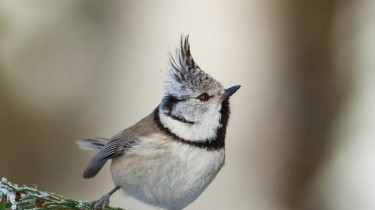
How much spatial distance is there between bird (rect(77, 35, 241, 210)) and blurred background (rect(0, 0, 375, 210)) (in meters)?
1.78

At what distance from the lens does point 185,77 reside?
271 centimetres

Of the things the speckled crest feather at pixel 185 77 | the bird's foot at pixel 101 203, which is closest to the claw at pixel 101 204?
the bird's foot at pixel 101 203

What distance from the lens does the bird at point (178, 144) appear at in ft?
8.43

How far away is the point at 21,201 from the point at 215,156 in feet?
3.26

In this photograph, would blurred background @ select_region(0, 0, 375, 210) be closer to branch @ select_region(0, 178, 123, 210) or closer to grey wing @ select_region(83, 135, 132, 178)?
grey wing @ select_region(83, 135, 132, 178)

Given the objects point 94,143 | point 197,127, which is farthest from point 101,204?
point 94,143

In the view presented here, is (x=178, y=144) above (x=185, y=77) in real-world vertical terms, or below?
below

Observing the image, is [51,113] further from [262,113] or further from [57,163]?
[262,113]

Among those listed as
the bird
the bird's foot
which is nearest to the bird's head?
the bird

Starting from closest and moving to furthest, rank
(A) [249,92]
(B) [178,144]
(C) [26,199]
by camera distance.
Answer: (C) [26,199], (B) [178,144], (A) [249,92]

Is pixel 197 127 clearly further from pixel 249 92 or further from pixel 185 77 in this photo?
pixel 249 92

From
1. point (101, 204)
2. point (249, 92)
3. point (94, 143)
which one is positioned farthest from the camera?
point (249, 92)

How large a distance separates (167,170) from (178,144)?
0.43ft

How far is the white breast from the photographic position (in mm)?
2559
